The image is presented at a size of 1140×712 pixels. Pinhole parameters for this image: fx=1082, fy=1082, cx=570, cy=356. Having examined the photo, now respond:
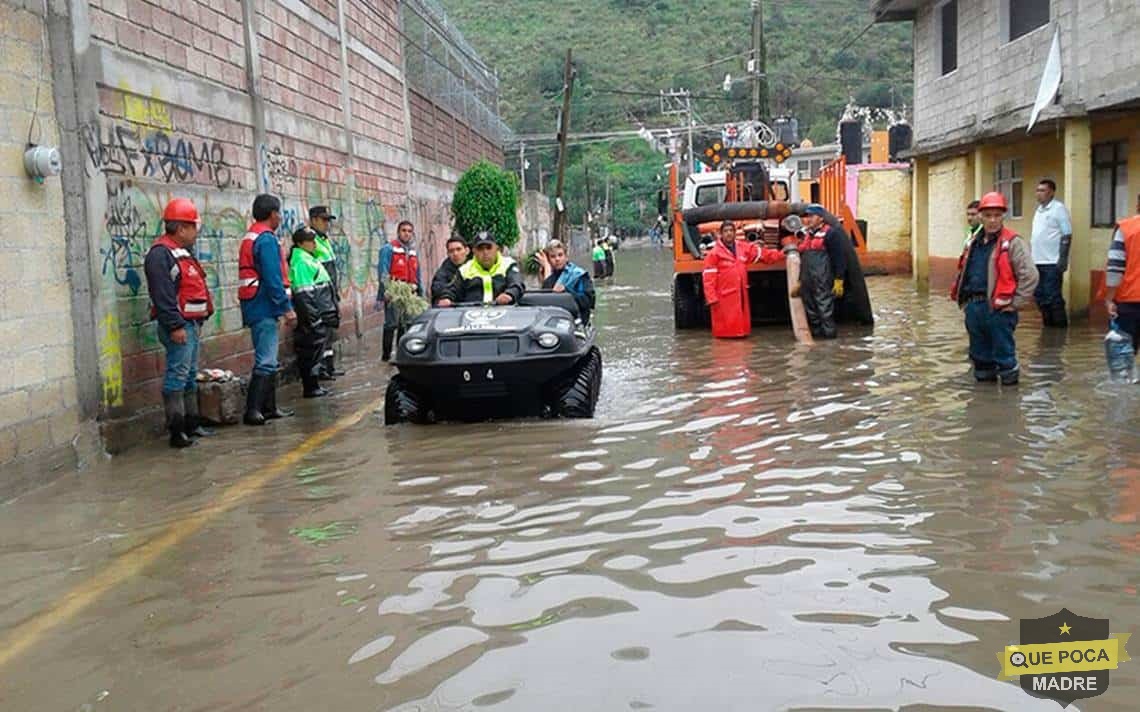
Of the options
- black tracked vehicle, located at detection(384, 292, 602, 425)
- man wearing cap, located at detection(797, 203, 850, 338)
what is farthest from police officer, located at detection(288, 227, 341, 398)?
man wearing cap, located at detection(797, 203, 850, 338)

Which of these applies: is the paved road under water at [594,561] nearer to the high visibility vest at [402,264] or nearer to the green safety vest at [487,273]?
the green safety vest at [487,273]

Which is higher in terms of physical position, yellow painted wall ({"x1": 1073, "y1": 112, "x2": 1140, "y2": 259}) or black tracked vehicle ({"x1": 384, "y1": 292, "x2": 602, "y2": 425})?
yellow painted wall ({"x1": 1073, "y1": 112, "x2": 1140, "y2": 259})

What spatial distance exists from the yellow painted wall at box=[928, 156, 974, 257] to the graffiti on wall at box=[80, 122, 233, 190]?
14.1 metres

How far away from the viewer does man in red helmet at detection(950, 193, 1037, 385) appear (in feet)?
28.9

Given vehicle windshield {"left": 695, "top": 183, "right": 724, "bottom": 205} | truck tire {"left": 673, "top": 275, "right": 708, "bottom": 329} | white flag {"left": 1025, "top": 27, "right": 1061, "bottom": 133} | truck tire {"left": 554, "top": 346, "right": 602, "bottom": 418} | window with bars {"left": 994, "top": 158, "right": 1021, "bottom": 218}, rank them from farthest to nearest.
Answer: window with bars {"left": 994, "top": 158, "right": 1021, "bottom": 218} → vehicle windshield {"left": 695, "top": 183, "right": 724, "bottom": 205} → truck tire {"left": 673, "top": 275, "right": 708, "bottom": 329} → white flag {"left": 1025, "top": 27, "right": 1061, "bottom": 133} → truck tire {"left": 554, "top": 346, "right": 602, "bottom": 418}

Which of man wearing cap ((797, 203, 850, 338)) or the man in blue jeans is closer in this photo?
the man in blue jeans

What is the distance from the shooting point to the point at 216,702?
11.7 ft

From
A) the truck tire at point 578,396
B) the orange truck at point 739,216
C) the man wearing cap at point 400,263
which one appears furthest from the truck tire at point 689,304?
the truck tire at point 578,396

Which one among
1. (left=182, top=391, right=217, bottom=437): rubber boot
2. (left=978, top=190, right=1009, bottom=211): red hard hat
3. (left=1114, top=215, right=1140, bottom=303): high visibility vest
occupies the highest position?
(left=978, top=190, right=1009, bottom=211): red hard hat

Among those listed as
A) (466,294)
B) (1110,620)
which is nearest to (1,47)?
(466,294)

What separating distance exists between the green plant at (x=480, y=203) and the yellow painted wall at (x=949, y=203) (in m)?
9.56

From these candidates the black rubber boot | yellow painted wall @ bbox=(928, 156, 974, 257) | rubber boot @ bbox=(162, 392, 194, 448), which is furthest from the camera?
yellow painted wall @ bbox=(928, 156, 974, 257)

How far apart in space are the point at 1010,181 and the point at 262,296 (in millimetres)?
13897

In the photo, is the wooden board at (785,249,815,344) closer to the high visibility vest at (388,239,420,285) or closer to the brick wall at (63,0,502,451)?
the high visibility vest at (388,239,420,285)
